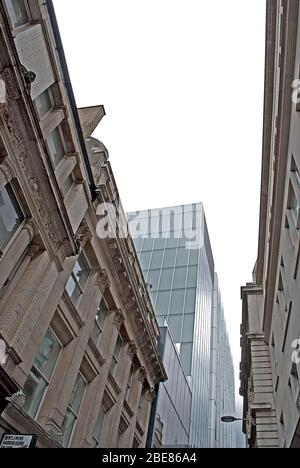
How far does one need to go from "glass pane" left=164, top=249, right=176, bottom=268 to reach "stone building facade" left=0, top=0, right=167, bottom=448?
32.1 meters

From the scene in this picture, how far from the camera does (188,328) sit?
44.5 m

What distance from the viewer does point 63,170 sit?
14484 millimetres

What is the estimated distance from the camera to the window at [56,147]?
46.0 ft

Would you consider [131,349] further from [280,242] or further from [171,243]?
[171,243]

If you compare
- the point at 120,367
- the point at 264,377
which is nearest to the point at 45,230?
the point at 120,367

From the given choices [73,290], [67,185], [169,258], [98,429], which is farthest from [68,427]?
[169,258]

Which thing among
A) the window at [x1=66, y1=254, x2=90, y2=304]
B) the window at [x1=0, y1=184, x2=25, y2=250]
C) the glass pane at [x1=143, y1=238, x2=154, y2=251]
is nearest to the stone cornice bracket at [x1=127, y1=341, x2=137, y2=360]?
the window at [x1=66, y1=254, x2=90, y2=304]

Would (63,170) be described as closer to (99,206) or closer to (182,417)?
(99,206)

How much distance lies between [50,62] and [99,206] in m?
6.74

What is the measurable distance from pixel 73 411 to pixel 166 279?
36564 millimetres

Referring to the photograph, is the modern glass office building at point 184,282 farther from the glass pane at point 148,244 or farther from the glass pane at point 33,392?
the glass pane at point 33,392

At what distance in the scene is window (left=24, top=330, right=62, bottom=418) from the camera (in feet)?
40.5

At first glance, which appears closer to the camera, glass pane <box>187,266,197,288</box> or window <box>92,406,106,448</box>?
window <box>92,406,106,448</box>

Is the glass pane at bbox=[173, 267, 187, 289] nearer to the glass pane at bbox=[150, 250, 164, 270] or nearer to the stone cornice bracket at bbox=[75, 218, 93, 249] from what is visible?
the glass pane at bbox=[150, 250, 164, 270]
